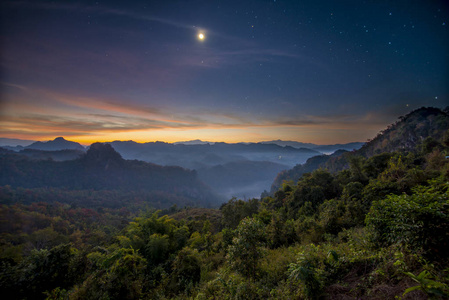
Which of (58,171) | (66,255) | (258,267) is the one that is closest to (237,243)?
(258,267)

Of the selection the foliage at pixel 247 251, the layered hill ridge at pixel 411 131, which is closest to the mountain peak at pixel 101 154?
the layered hill ridge at pixel 411 131

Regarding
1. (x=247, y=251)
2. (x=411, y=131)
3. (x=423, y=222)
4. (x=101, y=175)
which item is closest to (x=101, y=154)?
(x=101, y=175)

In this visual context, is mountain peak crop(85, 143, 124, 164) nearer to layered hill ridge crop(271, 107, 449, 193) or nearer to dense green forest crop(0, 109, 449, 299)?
layered hill ridge crop(271, 107, 449, 193)

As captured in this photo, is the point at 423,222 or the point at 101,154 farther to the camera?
the point at 101,154

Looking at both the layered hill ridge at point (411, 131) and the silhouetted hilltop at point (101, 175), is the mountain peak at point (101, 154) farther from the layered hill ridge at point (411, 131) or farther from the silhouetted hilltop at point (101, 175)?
the layered hill ridge at point (411, 131)

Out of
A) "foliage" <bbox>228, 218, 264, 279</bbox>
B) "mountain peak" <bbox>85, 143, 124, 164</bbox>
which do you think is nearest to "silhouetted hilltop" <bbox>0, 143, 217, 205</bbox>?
"mountain peak" <bbox>85, 143, 124, 164</bbox>

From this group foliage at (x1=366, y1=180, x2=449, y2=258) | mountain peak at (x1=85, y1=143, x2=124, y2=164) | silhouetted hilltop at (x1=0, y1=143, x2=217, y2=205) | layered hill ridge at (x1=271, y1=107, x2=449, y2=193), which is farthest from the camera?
mountain peak at (x1=85, y1=143, x2=124, y2=164)

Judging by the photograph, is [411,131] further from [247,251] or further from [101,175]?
[101,175]

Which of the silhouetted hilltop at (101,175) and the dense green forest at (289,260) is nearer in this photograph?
the dense green forest at (289,260)

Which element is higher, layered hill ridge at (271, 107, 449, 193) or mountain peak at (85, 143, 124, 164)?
layered hill ridge at (271, 107, 449, 193)

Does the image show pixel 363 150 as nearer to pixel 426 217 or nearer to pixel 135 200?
pixel 426 217

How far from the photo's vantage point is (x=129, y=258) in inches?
263

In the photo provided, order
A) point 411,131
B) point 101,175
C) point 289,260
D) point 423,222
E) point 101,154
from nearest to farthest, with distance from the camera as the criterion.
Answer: point 423,222, point 289,260, point 411,131, point 101,175, point 101,154

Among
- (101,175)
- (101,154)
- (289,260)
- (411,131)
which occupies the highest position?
(411,131)
